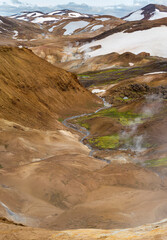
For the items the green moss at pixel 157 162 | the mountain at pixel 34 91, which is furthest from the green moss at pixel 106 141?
the green moss at pixel 157 162

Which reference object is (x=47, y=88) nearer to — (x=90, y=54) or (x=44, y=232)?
(x=44, y=232)

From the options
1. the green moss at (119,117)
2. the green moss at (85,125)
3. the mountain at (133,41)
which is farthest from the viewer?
the mountain at (133,41)

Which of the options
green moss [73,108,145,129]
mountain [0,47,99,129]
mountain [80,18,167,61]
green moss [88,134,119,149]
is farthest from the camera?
mountain [80,18,167,61]

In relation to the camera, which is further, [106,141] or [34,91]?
[34,91]

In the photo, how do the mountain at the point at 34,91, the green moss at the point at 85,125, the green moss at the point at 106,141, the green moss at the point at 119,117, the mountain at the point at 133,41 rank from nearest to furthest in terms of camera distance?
the green moss at the point at 106,141 < the mountain at the point at 34,91 < the green moss at the point at 85,125 < the green moss at the point at 119,117 < the mountain at the point at 133,41

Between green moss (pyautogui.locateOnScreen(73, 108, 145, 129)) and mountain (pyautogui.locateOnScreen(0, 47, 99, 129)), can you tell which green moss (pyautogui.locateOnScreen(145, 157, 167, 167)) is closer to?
green moss (pyautogui.locateOnScreen(73, 108, 145, 129))

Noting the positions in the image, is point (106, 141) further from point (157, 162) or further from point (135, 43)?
point (135, 43)

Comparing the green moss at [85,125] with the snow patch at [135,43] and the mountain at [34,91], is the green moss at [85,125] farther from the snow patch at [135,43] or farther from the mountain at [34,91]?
the snow patch at [135,43]

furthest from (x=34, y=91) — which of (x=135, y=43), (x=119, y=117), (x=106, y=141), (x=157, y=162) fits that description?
(x=135, y=43)

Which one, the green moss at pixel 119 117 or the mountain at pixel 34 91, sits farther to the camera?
the green moss at pixel 119 117

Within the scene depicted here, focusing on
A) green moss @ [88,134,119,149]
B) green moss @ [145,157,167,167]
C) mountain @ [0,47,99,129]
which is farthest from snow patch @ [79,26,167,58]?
green moss @ [145,157,167,167]
